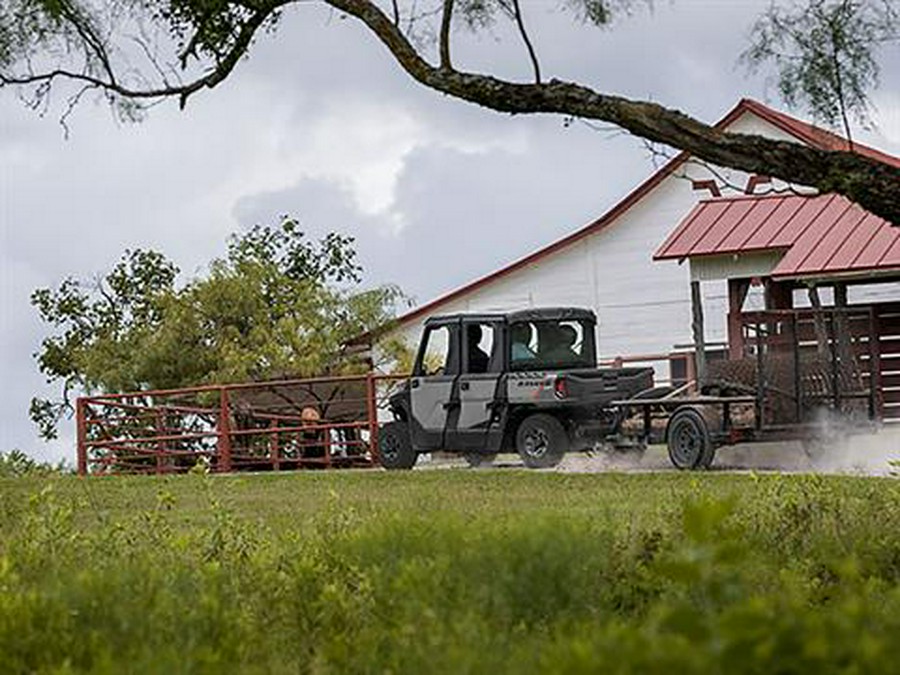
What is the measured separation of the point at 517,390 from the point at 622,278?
58.6 ft

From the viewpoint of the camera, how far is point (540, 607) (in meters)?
8.07

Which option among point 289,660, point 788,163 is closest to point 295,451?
point 788,163

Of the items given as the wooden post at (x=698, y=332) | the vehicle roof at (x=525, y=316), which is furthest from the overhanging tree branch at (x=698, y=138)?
the wooden post at (x=698, y=332)

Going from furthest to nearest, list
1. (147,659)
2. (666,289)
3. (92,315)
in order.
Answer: (92,315), (666,289), (147,659)

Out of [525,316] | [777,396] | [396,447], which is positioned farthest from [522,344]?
[777,396]

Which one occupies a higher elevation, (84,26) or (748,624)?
(84,26)

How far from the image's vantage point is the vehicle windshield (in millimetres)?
26422

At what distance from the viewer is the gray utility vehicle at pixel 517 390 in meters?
25.7

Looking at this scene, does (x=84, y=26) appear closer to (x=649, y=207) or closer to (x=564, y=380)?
(x=564, y=380)

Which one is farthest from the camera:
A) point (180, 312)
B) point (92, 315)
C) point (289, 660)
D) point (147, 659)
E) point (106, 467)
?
point (92, 315)

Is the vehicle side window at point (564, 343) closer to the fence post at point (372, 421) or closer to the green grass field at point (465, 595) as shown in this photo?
the fence post at point (372, 421)

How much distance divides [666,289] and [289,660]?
116 feet

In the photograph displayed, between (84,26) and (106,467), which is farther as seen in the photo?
(106,467)

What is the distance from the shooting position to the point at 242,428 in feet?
115
